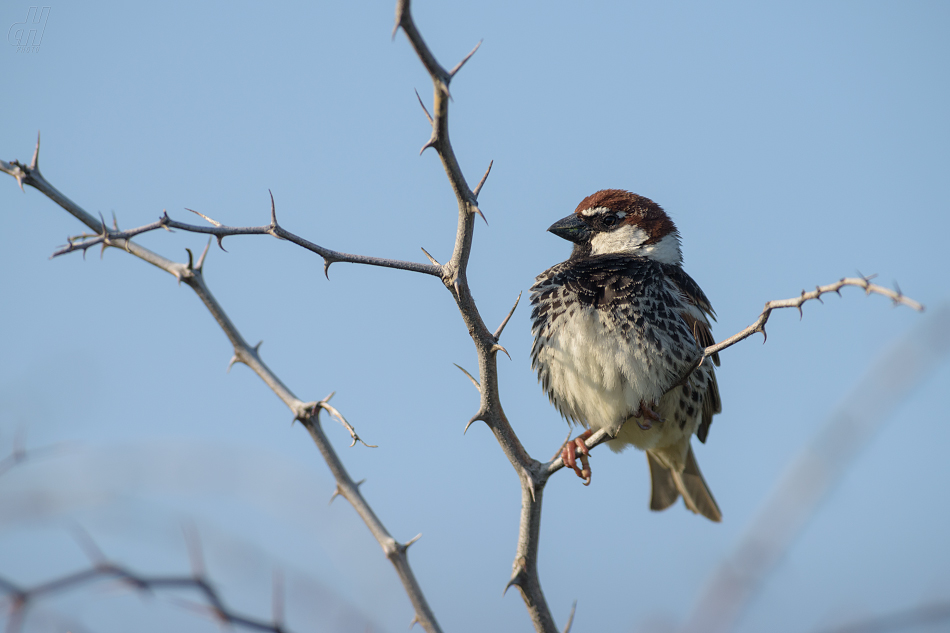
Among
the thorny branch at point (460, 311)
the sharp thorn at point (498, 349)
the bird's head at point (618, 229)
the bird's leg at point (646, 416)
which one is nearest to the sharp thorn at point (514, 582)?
the thorny branch at point (460, 311)

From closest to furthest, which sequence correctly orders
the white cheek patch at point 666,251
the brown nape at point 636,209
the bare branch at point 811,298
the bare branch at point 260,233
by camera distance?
the bare branch at point 811,298 → the bare branch at point 260,233 → the white cheek patch at point 666,251 → the brown nape at point 636,209

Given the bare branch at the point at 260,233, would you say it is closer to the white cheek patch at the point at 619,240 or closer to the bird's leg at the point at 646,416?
the bird's leg at the point at 646,416

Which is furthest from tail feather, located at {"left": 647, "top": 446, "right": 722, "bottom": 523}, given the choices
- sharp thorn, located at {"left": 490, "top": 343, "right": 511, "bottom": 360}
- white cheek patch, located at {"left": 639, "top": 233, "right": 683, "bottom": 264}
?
sharp thorn, located at {"left": 490, "top": 343, "right": 511, "bottom": 360}

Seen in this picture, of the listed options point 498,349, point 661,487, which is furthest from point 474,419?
point 661,487

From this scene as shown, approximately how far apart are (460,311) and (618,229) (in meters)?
2.84

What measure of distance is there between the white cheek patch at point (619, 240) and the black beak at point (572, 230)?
0.06m

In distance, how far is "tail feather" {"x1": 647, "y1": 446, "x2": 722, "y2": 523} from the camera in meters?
5.06

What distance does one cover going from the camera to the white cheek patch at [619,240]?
Result: 495 centimetres

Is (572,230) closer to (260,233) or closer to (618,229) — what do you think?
(618,229)

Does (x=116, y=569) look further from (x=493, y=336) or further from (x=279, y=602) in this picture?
(x=493, y=336)

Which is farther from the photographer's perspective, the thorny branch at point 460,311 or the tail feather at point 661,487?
the tail feather at point 661,487

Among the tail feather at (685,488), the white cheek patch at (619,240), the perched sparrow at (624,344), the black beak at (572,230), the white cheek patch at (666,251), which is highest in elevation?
the black beak at (572,230)

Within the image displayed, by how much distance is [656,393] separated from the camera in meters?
3.88

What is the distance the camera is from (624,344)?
12.5 ft
